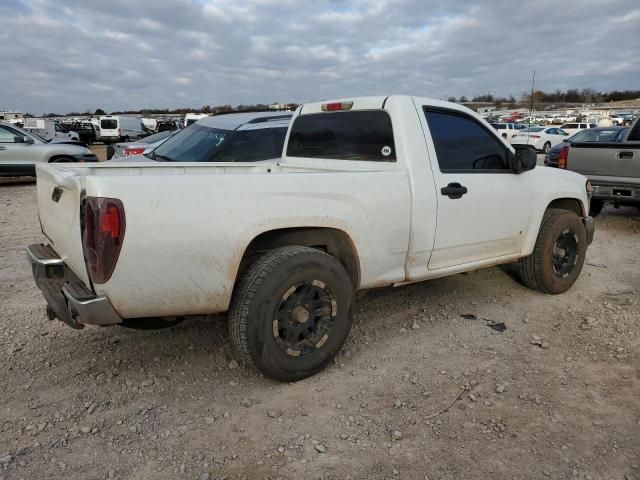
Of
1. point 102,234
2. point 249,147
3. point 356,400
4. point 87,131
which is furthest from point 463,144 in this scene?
point 87,131

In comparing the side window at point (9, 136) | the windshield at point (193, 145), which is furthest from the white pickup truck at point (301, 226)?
the side window at point (9, 136)

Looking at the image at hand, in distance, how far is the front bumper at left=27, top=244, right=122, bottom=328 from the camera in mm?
2688

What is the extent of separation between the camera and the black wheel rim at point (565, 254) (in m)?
4.81

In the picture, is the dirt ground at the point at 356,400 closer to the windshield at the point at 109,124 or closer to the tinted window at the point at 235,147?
the tinted window at the point at 235,147

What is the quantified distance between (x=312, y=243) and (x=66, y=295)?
148 cm

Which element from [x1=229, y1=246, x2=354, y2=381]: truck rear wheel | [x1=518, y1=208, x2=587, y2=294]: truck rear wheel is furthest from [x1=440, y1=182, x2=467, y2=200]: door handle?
[x1=518, y1=208, x2=587, y2=294]: truck rear wheel

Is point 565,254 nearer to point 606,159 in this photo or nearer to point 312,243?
point 312,243

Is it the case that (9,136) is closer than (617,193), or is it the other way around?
(617,193)

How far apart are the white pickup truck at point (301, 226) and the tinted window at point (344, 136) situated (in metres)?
0.01

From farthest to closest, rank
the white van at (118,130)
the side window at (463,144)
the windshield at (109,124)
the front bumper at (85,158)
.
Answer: the windshield at (109,124) → the white van at (118,130) → the front bumper at (85,158) → the side window at (463,144)

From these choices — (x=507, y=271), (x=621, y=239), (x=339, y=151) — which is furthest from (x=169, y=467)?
(x=621, y=239)

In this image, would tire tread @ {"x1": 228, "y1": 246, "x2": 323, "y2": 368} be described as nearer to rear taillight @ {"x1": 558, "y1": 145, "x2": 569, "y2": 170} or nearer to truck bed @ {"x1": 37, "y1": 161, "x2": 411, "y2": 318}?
truck bed @ {"x1": 37, "y1": 161, "x2": 411, "y2": 318}

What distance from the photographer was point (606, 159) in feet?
24.8

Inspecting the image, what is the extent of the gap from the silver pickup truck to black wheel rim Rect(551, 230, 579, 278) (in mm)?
3174
